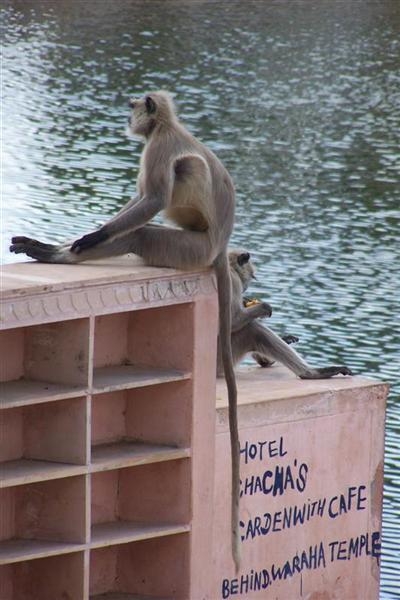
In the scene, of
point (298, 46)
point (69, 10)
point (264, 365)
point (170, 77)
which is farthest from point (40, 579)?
point (69, 10)

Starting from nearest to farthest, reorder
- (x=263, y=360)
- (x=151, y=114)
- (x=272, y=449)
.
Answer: (x=151, y=114), (x=272, y=449), (x=263, y=360)

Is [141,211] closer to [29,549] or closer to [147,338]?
[147,338]

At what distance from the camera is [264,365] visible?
6980 mm

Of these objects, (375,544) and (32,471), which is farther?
(375,544)

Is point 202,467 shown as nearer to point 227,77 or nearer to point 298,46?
point 227,77

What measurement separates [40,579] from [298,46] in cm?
1776

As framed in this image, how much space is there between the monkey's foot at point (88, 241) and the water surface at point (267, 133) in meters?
2.18

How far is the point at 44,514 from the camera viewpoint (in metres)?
5.11

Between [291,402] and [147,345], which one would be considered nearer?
[147,345]

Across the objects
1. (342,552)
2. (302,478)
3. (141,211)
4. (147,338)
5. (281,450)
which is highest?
(141,211)

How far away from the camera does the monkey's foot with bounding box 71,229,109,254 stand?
529 centimetres

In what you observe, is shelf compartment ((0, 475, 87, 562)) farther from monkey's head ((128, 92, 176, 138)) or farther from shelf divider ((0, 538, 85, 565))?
monkey's head ((128, 92, 176, 138))

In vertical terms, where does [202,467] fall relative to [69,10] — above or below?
below

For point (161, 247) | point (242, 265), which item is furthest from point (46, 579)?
point (242, 265)
